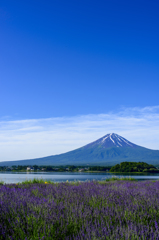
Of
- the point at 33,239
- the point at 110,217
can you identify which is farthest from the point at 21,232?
the point at 110,217

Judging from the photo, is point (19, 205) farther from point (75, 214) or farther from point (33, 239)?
point (33, 239)

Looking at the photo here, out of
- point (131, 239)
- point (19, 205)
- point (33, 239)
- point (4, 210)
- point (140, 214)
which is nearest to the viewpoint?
point (131, 239)

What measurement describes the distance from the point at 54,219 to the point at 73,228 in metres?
0.26

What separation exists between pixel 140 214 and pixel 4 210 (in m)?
2.04

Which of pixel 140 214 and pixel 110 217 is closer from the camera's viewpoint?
pixel 110 217

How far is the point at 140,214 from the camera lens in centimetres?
334

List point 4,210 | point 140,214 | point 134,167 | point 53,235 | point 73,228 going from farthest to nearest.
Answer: point 134,167
point 4,210
point 140,214
point 73,228
point 53,235

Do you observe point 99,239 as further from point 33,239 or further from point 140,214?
point 140,214

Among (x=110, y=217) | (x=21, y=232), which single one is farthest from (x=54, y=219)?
(x=110, y=217)

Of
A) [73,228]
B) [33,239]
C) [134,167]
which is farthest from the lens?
[134,167]

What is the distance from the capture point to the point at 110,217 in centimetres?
304

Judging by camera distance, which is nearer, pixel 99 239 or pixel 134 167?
pixel 99 239

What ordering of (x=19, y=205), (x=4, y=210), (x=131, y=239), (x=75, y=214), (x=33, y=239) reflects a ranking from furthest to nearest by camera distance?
(x=19, y=205) → (x=4, y=210) → (x=75, y=214) → (x=33, y=239) → (x=131, y=239)

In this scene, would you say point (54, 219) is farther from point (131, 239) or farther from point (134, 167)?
point (134, 167)
